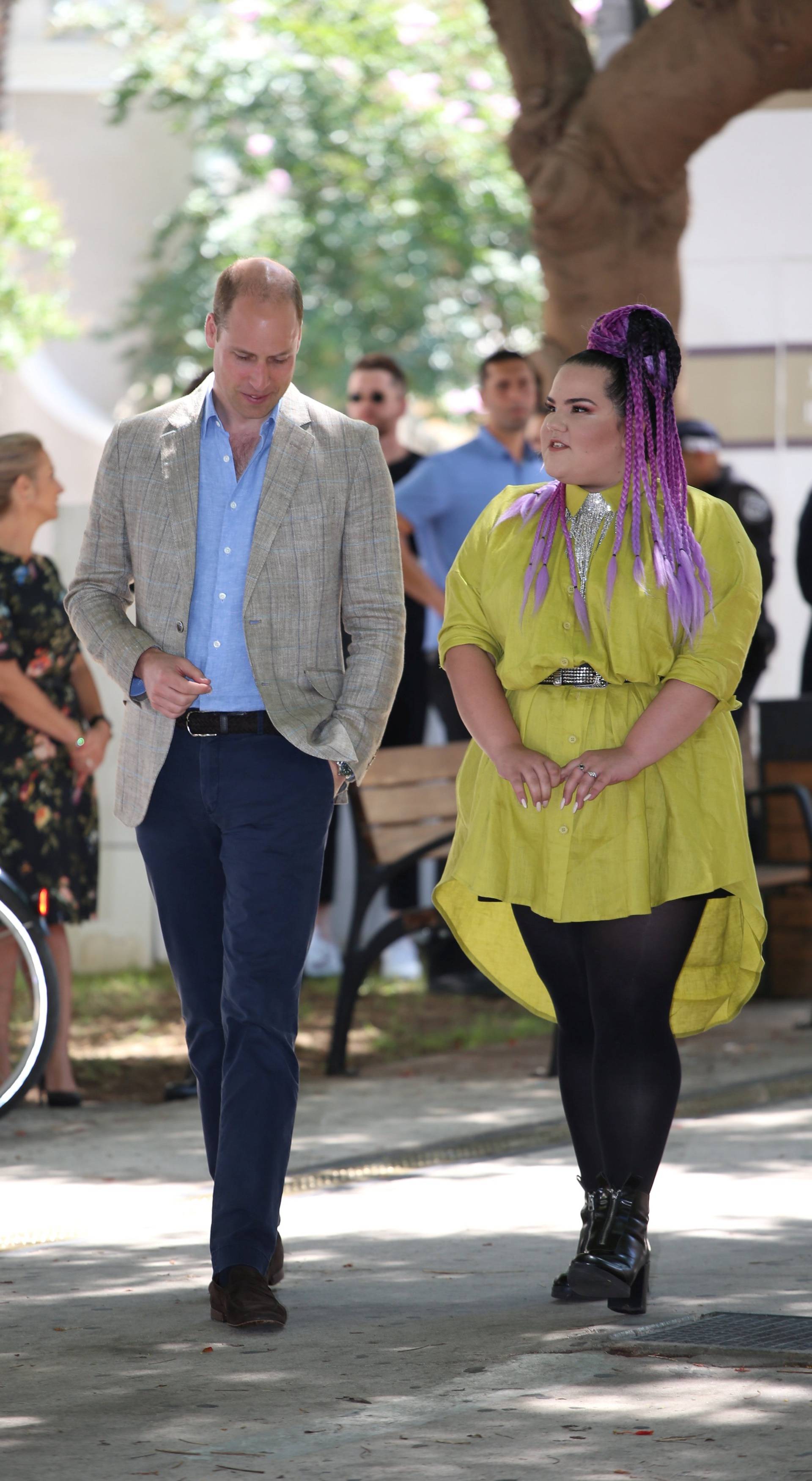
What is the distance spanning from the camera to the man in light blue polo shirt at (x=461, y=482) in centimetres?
919

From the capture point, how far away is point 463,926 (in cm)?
485

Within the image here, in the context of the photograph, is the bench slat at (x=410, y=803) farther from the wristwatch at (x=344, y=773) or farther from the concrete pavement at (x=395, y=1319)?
the wristwatch at (x=344, y=773)

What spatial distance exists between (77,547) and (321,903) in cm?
196

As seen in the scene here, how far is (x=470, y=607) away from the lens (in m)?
4.70

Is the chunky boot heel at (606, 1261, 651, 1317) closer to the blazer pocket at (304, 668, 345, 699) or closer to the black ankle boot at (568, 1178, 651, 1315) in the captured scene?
the black ankle boot at (568, 1178, 651, 1315)

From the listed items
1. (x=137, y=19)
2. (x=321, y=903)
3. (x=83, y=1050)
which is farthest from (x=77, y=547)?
(x=137, y=19)

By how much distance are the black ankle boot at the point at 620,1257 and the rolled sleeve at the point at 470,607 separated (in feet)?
3.66

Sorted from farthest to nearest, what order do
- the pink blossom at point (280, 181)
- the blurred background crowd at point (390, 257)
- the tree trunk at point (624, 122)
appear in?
the pink blossom at point (280, 181) → the blurred background crowd at point (390, 257) → the tree trunk at point (624, 122)

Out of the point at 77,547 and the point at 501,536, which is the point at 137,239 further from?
the point at 501,536

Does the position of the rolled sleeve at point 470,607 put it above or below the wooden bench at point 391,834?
above

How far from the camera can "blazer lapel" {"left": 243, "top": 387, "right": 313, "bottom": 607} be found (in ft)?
15.2

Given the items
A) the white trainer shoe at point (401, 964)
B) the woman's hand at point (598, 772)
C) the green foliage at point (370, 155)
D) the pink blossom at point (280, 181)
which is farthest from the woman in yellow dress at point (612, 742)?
the pink blossom at point (280, 181)

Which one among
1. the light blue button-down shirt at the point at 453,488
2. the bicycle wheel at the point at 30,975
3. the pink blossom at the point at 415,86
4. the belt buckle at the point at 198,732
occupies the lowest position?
the bicycle wheel at the point at 30,975

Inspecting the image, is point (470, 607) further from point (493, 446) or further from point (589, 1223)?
point (493, 446)
